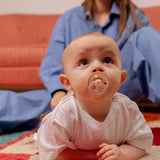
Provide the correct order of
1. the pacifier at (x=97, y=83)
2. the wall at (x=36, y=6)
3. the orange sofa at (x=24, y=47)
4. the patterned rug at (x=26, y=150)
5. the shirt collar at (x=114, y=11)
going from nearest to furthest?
1. the pacifier at (x=97, y=83)
2. the patterned rug at (x=26, y=150)
3. the shirt collar at (x=114, y=11)
4. the orange sofa at (x=24, y=47)
5. the wall at (x=36, y=6)

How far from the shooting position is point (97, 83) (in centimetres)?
47

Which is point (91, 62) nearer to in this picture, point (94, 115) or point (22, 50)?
point (94, 115)

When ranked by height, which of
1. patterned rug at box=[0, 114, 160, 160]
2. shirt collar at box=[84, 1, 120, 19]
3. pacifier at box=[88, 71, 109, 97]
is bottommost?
patterned rug at box=[0, 114, 160, 160]

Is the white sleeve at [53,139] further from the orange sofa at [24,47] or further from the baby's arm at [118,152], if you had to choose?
the orange sofa at [24,47]

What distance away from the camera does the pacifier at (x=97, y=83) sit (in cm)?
47

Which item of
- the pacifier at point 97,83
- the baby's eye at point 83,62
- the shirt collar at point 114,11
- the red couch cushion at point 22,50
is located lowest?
the red couch cushion at point 22,50

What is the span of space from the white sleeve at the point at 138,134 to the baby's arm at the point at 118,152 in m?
0.01

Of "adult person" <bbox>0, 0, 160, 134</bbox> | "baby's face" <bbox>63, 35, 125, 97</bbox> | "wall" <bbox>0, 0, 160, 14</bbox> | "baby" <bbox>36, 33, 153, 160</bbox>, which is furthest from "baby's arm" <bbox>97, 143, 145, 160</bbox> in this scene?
"wall" <bbox>0, 0, 160, 14</bbox>

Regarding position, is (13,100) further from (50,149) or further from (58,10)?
(58,10)

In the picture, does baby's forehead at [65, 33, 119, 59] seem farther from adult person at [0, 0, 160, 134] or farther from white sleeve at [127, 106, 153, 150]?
adult person at [0, 0, 160, 134]

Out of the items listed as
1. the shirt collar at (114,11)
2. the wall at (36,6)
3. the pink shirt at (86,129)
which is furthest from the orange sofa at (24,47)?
the pink shirt at (86,129)

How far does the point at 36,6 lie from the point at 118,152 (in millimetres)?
2080

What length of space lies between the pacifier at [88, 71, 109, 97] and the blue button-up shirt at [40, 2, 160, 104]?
527 millimetres

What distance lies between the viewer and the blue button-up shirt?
981mm
